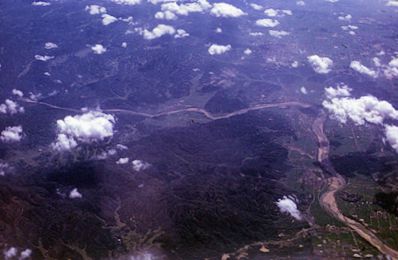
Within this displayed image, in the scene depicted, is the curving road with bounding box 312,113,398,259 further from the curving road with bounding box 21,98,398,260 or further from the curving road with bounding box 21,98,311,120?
the curving road with bounding box 21,98,311,120

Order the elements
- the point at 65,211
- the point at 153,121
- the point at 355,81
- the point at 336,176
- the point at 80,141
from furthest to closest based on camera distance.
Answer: the point at 355,81 → the point at 153,121 → the point at 80,141 → the point at 336,176 → the point at 65,211

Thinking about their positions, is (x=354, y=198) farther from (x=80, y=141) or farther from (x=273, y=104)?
(x=80, y=141)

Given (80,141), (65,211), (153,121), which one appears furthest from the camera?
(153,121)

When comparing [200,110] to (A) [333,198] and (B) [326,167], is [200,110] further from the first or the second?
(A) [333,198]

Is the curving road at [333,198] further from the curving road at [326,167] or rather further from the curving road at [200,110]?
the curving road at [200,110]

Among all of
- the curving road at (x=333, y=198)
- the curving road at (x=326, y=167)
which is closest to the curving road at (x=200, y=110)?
the curving road at (x=326, y=167)

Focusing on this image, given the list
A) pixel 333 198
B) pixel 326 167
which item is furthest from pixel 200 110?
pixel 333 198

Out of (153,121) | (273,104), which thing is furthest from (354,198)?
(153,121)

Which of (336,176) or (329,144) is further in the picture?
(329,144)
